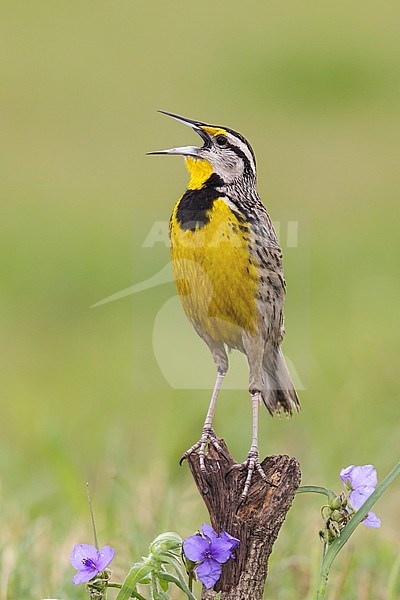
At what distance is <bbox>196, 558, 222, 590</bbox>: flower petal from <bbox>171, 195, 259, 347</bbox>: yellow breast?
40cm

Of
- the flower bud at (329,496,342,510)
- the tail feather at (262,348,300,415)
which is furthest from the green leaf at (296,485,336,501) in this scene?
the tail feather at (262,348,300,415)

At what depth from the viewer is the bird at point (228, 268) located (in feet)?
6.97

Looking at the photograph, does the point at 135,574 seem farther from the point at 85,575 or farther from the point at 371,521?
the point at 371,521

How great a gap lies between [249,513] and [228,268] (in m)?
0.40

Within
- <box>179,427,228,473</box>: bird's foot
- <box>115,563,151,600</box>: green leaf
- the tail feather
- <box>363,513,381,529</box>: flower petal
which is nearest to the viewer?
<box>115,563,151,600</box>: green leaf

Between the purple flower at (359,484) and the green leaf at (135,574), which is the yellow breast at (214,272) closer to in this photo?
the purple flower at (359,484)

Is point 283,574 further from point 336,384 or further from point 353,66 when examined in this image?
point 353,66

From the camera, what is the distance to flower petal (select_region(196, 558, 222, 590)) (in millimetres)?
1981

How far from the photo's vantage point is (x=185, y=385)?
8.09 ft

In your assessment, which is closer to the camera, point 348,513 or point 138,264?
point 348,513

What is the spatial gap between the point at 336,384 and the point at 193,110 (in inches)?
193

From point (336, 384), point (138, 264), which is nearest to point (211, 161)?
point (138, 264)

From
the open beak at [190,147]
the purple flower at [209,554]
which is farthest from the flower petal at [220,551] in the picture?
the open beak at [190,147]

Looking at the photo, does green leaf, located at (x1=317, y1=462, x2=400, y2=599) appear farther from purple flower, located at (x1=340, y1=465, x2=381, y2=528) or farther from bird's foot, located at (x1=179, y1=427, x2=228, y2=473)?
bird's foot, located at (x1=179, y1=427, x2=228, y2=473)
